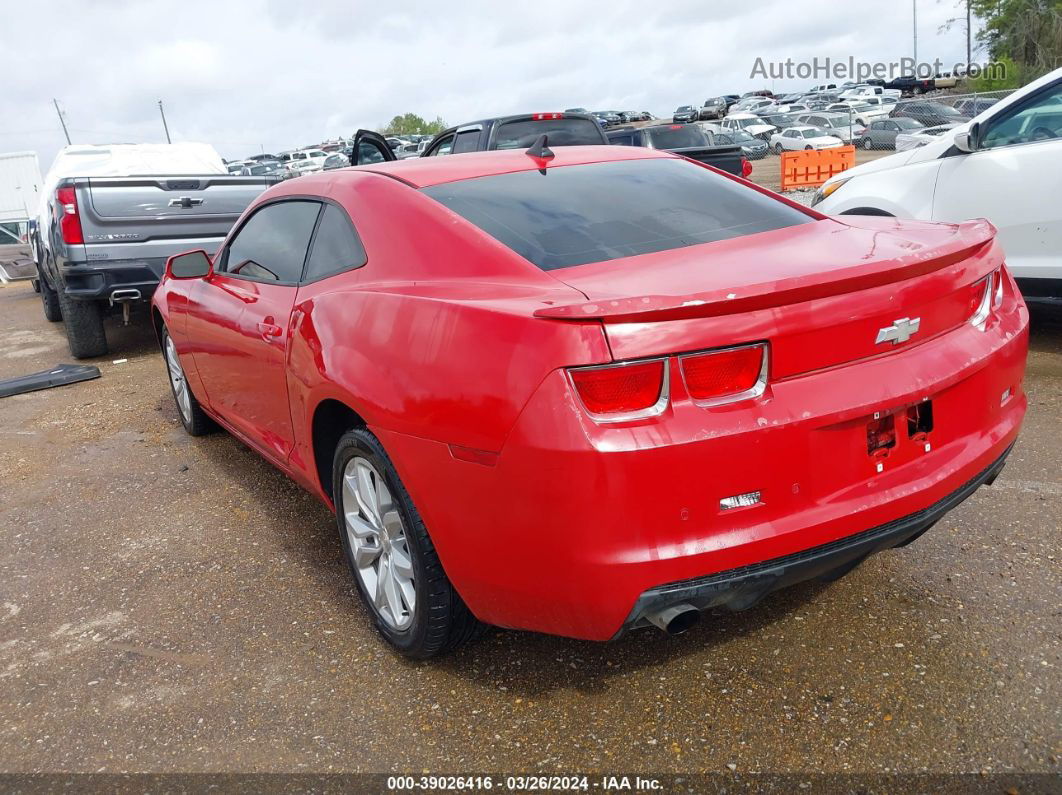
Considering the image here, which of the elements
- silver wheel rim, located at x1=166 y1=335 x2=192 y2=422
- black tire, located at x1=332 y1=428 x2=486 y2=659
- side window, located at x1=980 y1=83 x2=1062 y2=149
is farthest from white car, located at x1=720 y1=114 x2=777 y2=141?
black tire, located at x1=332 y1=428 x2=486 y2=659

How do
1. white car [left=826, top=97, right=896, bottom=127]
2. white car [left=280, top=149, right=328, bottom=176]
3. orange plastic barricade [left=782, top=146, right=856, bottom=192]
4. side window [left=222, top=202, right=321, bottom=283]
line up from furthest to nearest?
white car [left=280, top=149, right=328, bottom=176] → white car [left=826, top=97, right=896, bottom=127] → orange plastic barricade [left=782, top=146, right=856, bottom=192] → side window [left=222, top=202, right=321, bottom=283]

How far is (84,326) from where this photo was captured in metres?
8.02

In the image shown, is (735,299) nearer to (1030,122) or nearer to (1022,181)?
Result: (1022,181)

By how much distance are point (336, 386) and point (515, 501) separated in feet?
2.93

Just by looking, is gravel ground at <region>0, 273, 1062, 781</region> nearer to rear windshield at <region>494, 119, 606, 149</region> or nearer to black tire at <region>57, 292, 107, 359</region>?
black tire at <region>57, 292, 107, 359</region>

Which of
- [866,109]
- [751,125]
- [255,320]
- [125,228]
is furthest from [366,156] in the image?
[866,109]

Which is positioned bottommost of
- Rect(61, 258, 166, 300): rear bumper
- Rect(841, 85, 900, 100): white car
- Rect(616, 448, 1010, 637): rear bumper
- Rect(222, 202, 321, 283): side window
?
Rect(616, 448, 1010, 637): rear bumper

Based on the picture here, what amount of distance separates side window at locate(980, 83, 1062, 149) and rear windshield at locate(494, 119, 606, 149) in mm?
4589

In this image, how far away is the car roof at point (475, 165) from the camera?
10.3 feet

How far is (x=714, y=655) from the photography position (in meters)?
2.72

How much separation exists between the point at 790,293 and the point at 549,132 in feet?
26.3

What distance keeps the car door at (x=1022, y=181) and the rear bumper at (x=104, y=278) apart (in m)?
6.06

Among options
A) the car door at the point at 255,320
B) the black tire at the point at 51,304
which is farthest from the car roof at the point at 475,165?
the black tire at the point at 51,304

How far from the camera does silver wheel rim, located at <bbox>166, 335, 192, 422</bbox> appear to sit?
523 centimetres
